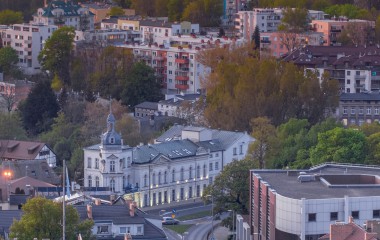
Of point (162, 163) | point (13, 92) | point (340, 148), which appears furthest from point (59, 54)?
point (340, 148)

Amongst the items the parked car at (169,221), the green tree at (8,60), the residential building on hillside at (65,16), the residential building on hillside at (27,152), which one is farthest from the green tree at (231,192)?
the residential building on hillside at (65,16)

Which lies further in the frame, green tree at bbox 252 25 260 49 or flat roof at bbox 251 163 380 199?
green tree at bbox 252 25 260 49

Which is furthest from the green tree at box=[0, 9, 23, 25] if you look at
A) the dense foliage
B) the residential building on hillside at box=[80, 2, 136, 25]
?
the dense foliage

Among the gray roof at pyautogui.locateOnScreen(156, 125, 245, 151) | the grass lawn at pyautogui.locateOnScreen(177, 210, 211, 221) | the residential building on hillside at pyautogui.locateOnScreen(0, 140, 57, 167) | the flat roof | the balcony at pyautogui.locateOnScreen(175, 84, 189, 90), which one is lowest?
the grass lawn at pyautogui.locateOnScreen(177, 210, 211, 221)

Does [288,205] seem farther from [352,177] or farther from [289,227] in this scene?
[352,177]

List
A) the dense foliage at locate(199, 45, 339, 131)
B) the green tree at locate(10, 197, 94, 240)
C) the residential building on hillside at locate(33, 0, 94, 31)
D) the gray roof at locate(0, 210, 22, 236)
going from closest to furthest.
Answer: the green tree at locate(10, 197, 94, 240) → the gray roof at locate(0, 210, 22, 236) → the dense foliage at locate(199, 45, 339, 131) → the residential building on hillside at locate(33, 0, 94, 31)

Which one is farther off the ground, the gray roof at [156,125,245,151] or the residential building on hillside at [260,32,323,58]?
the residential building on hillside at [260,32,323,58]

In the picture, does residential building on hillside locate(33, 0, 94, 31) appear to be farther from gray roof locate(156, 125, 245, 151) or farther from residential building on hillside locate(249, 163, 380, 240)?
residential building on hillside locate(249, 163, 380, 240)

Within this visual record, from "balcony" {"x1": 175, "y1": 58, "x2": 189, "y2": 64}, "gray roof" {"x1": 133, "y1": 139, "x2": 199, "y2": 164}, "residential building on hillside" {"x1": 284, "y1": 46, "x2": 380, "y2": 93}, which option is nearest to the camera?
"gray roof" {"x1": 133, "y1": 139, "x2": 199, "y2": 164}
